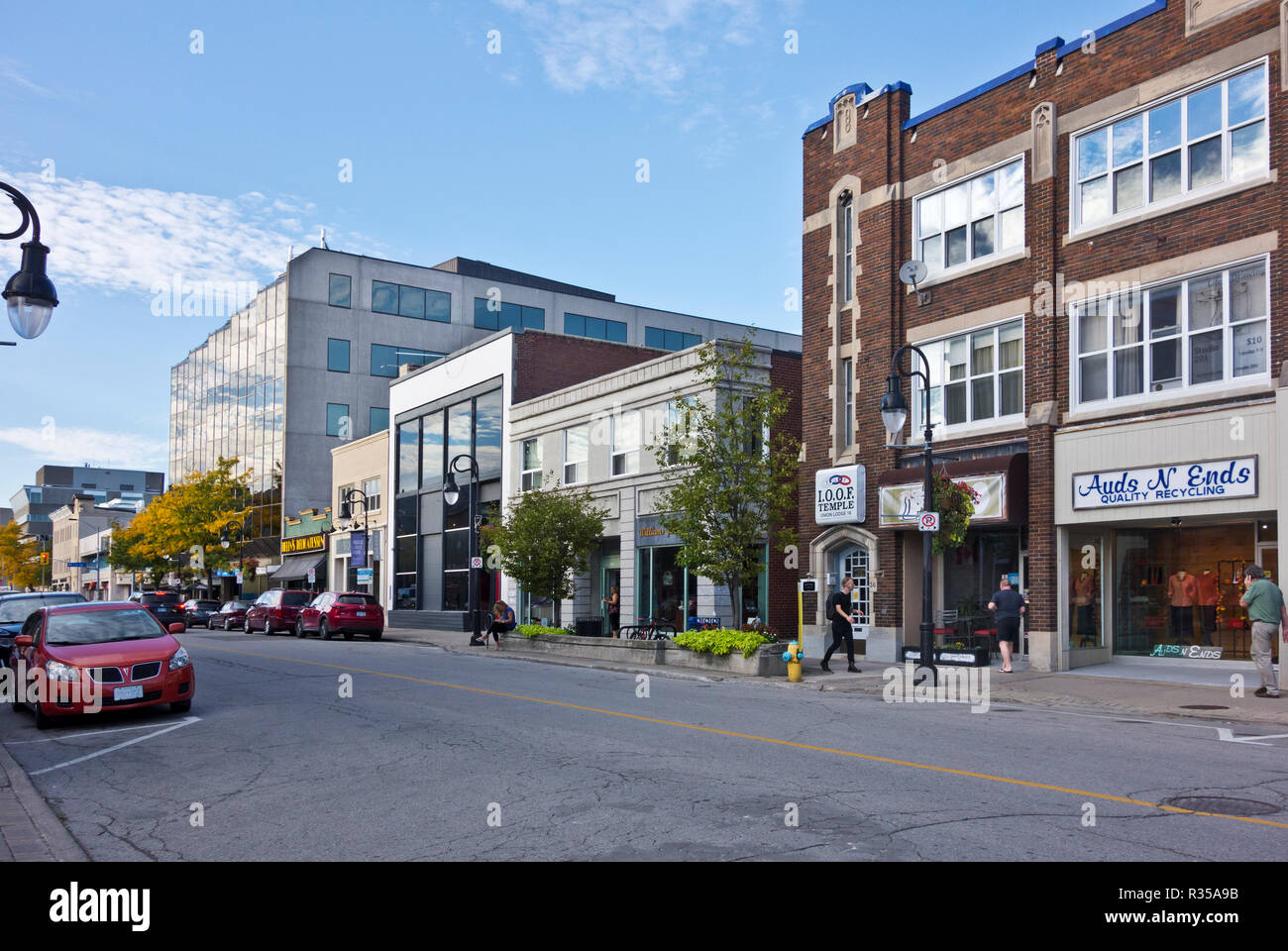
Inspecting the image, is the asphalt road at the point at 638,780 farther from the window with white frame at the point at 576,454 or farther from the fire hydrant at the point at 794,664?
the window with white frame at the point at 576,454

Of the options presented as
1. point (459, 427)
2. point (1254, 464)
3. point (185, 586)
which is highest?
point (459, 427)

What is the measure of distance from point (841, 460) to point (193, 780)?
723 inches

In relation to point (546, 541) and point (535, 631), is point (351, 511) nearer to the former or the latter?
point (546, 541)

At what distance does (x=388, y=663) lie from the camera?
23078 millimetres

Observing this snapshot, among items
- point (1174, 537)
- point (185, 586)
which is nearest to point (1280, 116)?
point (1174, 537)

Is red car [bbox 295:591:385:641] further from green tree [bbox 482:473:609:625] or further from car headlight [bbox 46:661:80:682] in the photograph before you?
car headlight [bbox 46:661:80:682]

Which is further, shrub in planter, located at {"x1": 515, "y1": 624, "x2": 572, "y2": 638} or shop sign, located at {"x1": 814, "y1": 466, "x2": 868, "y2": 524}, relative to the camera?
shrub in planter, located at {"x1": 515, "y1": 624, "x2": 572, "y2": 638}

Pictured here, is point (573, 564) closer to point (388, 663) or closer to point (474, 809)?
point (388, 663)

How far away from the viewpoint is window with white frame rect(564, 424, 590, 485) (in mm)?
35250

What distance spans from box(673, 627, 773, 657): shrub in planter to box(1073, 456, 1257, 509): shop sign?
6.61 m

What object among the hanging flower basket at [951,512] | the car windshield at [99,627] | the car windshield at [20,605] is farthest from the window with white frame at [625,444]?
the car windshield at [99,627]

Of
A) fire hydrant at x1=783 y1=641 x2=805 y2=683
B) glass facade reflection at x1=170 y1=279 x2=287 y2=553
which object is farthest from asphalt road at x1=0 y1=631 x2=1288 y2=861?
glass facade reflection at x1=170 y1=279 x2=287 y2=553

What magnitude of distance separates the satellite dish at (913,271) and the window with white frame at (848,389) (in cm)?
277

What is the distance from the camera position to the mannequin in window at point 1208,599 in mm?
19172
